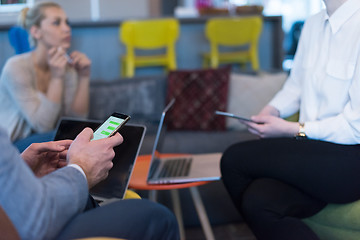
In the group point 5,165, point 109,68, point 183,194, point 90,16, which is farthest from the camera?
point 90,16

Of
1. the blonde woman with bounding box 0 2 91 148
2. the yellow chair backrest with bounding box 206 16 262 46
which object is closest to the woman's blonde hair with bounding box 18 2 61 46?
the blonde woman with bounding box 0 2 91 148

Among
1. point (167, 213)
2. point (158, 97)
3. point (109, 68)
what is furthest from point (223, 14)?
point (167, 213)

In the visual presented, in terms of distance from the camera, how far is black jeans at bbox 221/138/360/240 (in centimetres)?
129

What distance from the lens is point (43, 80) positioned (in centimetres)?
228

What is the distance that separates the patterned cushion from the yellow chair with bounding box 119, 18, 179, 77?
4.48ft

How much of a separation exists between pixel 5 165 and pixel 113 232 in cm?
24

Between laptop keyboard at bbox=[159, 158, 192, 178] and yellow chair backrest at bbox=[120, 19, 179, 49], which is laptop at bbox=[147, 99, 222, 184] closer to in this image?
laptop keyboard at bbox=[159, 158, 192, 178]

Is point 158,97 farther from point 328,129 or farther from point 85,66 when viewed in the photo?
point 328,129

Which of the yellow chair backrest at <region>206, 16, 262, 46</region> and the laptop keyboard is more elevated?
the yellow chair backrest at <region>206, 16, 262, 46</region>

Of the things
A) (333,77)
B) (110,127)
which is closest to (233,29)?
(333,77)

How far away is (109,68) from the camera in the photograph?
13.9 ft

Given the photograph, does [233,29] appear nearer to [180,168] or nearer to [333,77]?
[180,168]

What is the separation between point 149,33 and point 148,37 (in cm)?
4

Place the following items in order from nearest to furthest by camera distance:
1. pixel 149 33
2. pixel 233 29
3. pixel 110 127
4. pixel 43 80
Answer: pixel 110 127, pixel 43 80, pixel 149 33, pixel 233 29
